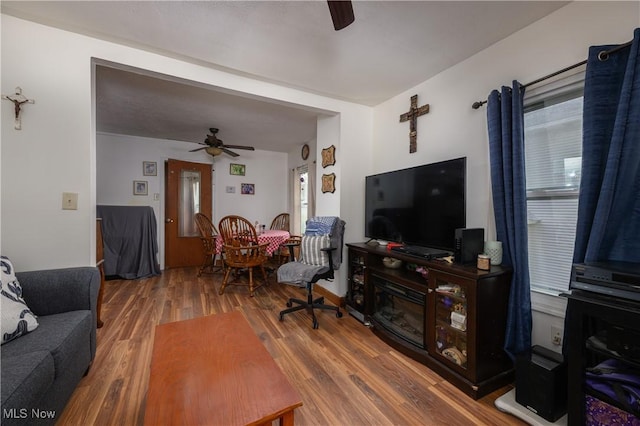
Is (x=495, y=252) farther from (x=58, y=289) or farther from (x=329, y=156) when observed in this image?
(x=58, y=289)

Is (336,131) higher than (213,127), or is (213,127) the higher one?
(213,127)

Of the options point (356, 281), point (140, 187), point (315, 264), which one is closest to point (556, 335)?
point (356, 281)

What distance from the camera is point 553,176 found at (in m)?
1.61

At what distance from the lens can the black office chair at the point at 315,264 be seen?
2375 mm

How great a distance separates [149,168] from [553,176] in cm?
536

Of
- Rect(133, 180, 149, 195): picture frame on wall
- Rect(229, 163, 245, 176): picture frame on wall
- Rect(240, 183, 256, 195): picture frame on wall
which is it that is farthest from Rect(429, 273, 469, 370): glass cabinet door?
Rect(133, 180, 149, 195): picture frame on wall

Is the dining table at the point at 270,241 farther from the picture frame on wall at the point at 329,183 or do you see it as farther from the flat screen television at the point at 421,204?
the flat screen television at the point at 421,204

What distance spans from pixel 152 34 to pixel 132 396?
7.73 ft

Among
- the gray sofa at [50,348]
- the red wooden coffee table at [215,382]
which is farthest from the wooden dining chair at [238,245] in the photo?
the red wooden coffee table at [215,382]

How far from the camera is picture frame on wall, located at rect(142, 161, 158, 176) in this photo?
4.38 m

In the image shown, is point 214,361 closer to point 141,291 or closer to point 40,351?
point 40,351

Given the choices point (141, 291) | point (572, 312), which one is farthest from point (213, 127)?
point (572, 312)

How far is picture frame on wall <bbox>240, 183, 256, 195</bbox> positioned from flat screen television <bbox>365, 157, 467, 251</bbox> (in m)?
3.28

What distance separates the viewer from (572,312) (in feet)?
3.86
